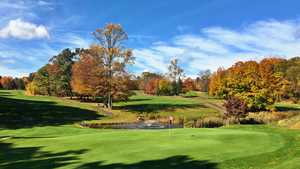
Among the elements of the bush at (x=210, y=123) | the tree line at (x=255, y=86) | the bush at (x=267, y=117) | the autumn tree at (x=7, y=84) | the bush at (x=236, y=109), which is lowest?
the bush at (x=210, y=123)

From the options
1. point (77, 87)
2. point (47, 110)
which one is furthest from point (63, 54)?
point (47, 110)

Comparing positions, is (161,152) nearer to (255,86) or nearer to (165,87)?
(255,86)

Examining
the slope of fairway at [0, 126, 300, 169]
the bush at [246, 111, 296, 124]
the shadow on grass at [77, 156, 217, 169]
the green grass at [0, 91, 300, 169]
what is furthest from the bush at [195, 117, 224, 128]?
the shadow on grass at [77, 156, 217, 169]

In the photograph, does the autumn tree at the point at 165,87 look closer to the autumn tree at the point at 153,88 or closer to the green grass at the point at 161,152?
the autumn tree at the point at 153,88

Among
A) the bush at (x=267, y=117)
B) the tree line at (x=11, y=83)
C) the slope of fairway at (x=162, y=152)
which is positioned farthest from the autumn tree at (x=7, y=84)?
the slope of fairway at (x=162, y=152)

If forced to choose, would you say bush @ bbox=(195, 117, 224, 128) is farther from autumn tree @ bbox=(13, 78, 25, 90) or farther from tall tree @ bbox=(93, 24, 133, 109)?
autumn tree @ bbox=(13, 78, 25, 90)

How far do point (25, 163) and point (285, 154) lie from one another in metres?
11.5

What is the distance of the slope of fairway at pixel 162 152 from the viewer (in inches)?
558

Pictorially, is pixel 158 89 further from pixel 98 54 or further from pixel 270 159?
pixel 270 159

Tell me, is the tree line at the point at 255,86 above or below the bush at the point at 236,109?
above

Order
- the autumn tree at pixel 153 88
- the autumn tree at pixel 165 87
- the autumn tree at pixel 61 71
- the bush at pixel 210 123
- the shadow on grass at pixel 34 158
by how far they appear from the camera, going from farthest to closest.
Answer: the autumn tree at pixel 153 88, the autumn tree at pixel 165 87, the autumn tree at pixel 61 71, the bush at pixel 210 123, the shadow on grass at pixel 34 158

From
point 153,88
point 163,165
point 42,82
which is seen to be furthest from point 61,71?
point 163,165

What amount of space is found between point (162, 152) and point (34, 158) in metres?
5.98

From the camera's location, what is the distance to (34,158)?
1683 cm
